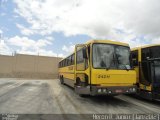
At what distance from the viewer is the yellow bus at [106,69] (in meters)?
10.9

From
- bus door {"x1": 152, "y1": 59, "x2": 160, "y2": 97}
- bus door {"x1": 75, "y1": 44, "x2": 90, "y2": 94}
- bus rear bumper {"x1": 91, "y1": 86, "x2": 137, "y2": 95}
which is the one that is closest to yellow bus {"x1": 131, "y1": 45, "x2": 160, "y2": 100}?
bus door {"x1": 152, "y1": 59, "x2": 160, "y2": 97}

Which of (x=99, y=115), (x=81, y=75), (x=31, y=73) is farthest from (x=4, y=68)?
(x=99, y=115)

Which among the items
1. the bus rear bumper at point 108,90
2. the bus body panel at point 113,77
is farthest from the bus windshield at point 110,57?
the bus rear bumper at point 108,90

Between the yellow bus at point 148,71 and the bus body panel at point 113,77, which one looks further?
the yellow bus at point 148,71

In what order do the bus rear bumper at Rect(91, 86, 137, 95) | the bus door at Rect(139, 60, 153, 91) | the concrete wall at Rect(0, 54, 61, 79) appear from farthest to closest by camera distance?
1. the concrete wall at Rect(0, 54, 61, 79)
2. the bus door at Rect(139, 60, 153, 91)
3. the bus rear bumper at Rect(91, 86, 137, 95)

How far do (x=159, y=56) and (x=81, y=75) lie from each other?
4.17m

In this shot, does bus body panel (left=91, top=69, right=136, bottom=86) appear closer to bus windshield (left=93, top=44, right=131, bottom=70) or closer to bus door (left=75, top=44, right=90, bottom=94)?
bus windshield (left=93, top=44, right=131, bottom=70)

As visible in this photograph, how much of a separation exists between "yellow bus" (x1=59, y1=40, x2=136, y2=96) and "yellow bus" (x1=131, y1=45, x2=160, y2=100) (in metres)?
0.99

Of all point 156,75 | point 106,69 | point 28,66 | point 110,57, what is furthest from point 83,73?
point 28,66

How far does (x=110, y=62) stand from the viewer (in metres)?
11.3

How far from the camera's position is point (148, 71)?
1207 cm

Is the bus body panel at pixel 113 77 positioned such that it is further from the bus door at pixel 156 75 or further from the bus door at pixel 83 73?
the bus door at pixel 156 75

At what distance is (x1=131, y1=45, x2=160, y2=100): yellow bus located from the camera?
38.1 feet

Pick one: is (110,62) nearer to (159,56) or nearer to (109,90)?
(109,90)
